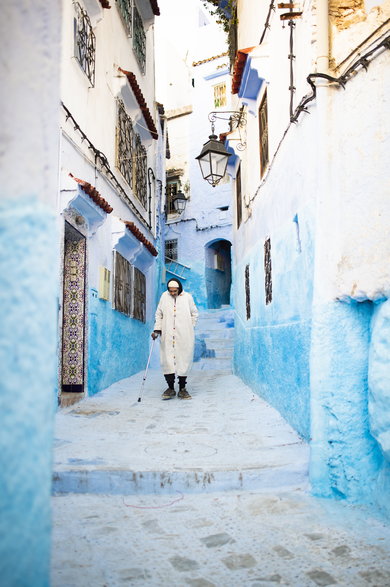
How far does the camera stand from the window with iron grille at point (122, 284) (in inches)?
376

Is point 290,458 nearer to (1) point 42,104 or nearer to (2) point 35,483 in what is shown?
(2) point 35,483

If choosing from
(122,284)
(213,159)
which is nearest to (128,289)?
(122,284)

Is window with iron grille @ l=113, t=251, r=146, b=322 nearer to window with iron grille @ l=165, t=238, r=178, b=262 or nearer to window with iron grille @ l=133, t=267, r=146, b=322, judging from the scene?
window with iron grille @ l=133, t=267, r=146, b=322

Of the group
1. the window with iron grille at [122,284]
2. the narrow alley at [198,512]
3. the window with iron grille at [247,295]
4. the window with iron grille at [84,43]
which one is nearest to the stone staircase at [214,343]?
the window with iron grille at [122,284]

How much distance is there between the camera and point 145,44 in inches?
528

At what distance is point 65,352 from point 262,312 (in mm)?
2987

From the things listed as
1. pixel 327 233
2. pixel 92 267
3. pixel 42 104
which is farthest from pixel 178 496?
pixel 92 267

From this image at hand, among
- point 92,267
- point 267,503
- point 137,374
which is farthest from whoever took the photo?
point 137,374

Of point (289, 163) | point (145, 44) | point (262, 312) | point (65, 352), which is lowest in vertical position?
point (65, 352)

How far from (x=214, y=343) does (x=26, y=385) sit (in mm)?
13846

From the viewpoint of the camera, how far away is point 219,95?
2341 centimetres

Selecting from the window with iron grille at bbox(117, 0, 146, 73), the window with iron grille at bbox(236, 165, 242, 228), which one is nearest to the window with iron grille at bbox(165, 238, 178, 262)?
the window with iron grille at bbox(117, 0, 146, 73)

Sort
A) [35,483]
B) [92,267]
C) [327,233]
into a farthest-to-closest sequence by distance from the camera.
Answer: [92,267]
[327,233]
[35,483]

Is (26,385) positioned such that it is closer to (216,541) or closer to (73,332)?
(216,541)
